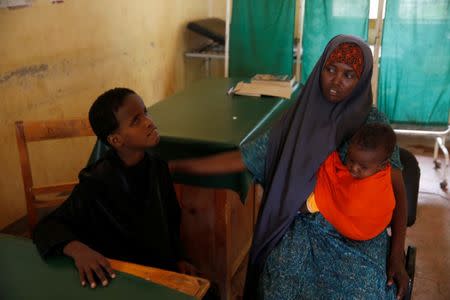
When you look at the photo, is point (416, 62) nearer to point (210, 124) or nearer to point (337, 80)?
point (210, 124)

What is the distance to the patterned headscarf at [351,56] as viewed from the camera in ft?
4.66

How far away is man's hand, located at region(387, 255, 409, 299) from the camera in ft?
4.30

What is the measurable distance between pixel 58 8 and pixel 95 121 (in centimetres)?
174

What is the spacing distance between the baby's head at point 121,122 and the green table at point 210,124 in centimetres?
43

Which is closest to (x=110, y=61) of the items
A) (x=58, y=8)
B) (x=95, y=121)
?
(x=58, y=8)

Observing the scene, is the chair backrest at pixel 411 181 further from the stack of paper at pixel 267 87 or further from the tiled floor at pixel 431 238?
the stack of paper at pixel 267 87

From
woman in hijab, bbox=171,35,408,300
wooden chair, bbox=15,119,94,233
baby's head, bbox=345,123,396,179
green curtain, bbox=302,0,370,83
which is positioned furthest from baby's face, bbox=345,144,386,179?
green curtain, bbox=302,0,370,83

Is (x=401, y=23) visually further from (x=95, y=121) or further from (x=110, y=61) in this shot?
(x=95, y=121)

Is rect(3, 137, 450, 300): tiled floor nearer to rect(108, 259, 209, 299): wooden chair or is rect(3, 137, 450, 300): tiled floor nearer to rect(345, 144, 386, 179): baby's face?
rect(345, 144, 386, 179): baby's face

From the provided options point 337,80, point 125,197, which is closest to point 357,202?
point 337,80

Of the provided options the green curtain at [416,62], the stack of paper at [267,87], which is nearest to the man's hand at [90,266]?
the stack of paper at [267,87]

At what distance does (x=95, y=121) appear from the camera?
4.38 ft

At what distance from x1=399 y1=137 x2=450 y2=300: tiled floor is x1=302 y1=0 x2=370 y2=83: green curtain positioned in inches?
49.1

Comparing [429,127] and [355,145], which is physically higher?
[355,145]
